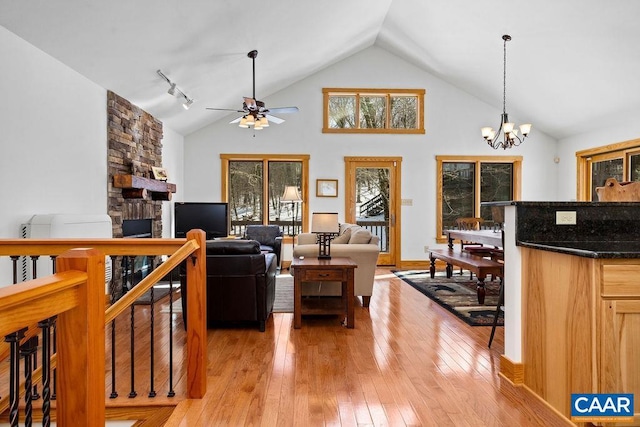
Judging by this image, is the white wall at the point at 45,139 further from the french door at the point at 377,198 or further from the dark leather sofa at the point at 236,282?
the french door at the point at 377,198

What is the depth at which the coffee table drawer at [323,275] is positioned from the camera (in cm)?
379

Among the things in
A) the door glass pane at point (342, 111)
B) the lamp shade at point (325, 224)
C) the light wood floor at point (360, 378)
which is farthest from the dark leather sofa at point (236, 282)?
the door glass pane at point (342, 111)

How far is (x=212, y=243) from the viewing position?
3617 mm

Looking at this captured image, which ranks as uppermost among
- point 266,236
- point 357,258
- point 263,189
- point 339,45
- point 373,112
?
point 339,45

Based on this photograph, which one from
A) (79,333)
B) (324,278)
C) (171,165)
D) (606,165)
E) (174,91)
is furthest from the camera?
(171,165)

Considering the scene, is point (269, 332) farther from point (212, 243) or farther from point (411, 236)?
point (411, 236)

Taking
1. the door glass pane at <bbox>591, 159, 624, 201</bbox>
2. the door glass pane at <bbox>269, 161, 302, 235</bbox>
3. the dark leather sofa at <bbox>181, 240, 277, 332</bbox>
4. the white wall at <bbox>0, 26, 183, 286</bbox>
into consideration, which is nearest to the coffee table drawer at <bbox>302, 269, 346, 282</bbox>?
the dark leather sofa at <bbox>181, 240, 277, 332</bbox>

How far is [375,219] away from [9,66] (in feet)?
19.8

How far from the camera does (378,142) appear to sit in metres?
7.65

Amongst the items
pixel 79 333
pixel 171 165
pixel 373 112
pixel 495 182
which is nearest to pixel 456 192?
pixel 495 182

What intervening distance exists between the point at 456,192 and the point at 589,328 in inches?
241

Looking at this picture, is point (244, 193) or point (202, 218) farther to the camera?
Answer: point (244, 193)

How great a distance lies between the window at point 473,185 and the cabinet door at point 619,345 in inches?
231

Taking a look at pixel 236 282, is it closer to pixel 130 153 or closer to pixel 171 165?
pixel 130 153
